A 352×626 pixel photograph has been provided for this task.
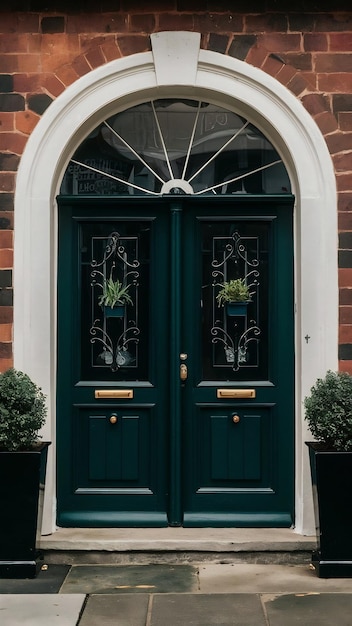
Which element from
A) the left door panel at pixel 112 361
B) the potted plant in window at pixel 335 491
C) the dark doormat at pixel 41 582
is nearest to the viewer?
the dark doormat at pixel 41 582

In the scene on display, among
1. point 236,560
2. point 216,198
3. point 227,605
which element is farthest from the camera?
point 216,198

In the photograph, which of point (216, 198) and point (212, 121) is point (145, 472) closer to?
point (216, 198)

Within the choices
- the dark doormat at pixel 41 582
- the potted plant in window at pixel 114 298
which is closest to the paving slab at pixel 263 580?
the dark doormat at pixel 41 582

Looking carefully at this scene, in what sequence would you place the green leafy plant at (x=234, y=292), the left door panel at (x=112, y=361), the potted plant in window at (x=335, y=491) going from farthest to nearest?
the left door panel at (x=112, y=361) → the green leafy plant at (x=234, y=292) → the potted plant in window at (x=335, y=491)

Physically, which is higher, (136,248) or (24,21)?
(24,21)

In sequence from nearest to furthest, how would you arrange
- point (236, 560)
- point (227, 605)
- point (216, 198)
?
point (227, 605)
point (236, 560)
point (216, 198)

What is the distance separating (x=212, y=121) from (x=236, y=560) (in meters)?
3.20

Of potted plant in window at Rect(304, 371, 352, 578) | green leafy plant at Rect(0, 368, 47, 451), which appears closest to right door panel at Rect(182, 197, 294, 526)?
potted plant in window at Rect(304, 371, 352, 578)

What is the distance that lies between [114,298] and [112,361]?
478 millimetres

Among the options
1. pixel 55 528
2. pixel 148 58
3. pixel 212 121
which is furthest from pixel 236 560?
pixel 148 58

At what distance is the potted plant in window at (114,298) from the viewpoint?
6301 millimetres

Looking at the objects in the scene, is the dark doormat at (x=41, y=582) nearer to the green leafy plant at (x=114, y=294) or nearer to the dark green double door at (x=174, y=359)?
the dark green double door at (x=174, y=359)

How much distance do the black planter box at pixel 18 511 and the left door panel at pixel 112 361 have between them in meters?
0.80

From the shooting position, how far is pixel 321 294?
20.2ft
